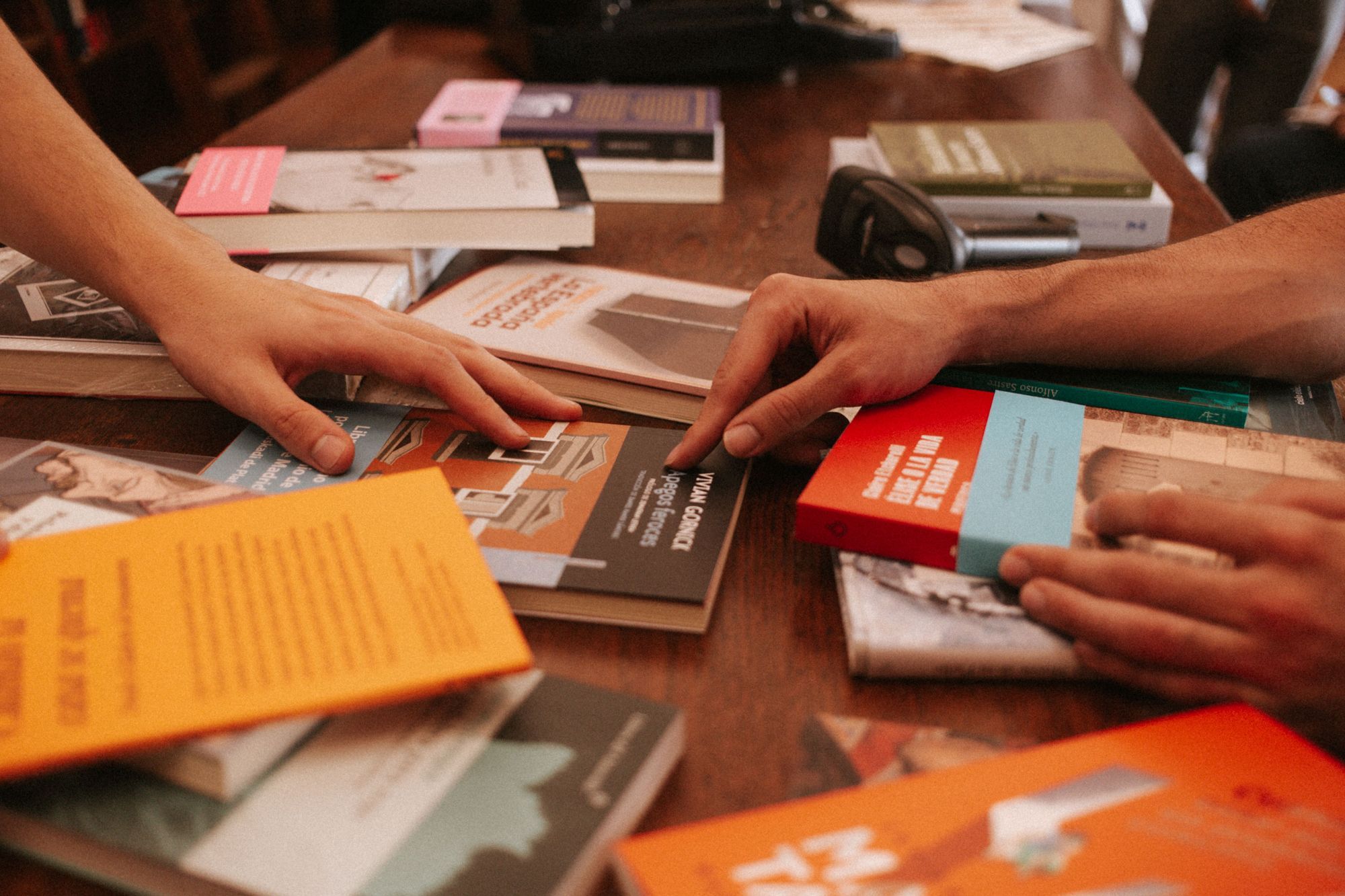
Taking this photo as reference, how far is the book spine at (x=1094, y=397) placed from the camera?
69 centimetres

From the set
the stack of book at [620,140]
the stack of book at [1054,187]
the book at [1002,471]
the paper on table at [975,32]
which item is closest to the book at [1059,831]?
the book at [1002,471]

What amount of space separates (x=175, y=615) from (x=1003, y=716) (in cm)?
43

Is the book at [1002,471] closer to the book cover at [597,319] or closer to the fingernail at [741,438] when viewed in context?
the fingernail at [741,438]

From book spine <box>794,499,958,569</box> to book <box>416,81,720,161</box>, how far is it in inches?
28.3

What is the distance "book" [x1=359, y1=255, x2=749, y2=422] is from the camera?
0.75 meters

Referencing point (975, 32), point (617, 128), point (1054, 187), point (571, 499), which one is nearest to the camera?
point (571, 499)

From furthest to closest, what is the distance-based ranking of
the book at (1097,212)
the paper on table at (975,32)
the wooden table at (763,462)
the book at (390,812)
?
the paper on table at (975,32) < the book at (1097,212) < the wooden table at (763,462) < the book at (390,812)

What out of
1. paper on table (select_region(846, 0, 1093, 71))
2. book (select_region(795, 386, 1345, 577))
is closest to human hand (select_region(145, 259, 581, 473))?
book (select_region(795, 386, 1345, 577))

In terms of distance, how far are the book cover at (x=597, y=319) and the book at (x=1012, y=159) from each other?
0.35 metres

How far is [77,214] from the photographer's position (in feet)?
2.49

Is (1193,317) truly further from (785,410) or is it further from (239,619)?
(239,619)

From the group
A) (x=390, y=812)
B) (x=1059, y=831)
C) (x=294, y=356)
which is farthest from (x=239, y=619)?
(x=1059, y=831)

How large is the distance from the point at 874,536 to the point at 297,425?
1.33ft

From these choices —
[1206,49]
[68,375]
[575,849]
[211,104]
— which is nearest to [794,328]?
[575,849]
